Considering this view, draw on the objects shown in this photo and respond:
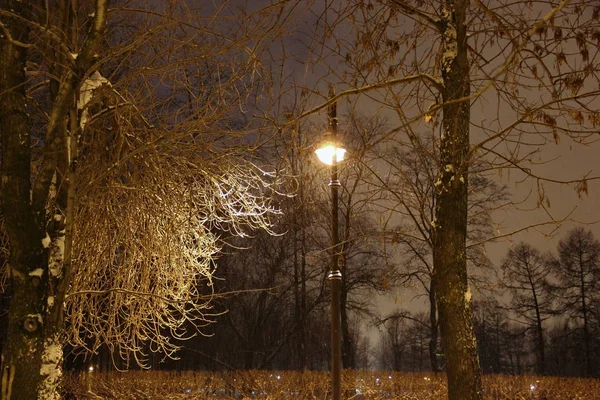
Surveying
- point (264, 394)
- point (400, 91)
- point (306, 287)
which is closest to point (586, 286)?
point (306, 287)

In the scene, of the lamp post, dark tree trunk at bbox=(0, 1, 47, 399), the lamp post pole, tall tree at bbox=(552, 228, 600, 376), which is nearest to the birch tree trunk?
dark tree trunk at bbox=(0, 1, 47, 399)

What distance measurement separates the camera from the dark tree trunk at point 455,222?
18.7ft

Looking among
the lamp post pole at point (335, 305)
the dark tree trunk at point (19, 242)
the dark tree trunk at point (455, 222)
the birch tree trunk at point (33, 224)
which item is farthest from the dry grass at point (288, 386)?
the dark tree trunk at point (19, 242)

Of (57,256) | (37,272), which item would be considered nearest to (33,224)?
(37,272)

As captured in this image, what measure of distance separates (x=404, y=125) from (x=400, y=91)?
1141 millimetres

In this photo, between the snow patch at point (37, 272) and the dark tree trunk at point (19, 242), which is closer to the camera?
the dark tree trunk at point (19, 242)

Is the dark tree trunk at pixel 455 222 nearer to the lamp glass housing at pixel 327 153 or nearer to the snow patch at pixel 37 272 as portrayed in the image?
the lamp glass housing at pixel 327 153

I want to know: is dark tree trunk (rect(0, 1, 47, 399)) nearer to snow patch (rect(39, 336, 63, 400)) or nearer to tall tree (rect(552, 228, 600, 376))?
snow patch (rect(39, 336, 63, 400))

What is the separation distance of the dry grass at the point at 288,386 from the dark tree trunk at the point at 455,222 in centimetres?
805

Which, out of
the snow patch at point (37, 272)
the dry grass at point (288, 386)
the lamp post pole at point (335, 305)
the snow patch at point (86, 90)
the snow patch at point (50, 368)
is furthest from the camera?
the dry grass at point (288, 386)

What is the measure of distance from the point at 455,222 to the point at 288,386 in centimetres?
916

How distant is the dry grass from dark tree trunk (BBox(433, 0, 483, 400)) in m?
8.05

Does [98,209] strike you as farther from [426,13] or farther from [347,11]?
[426,13]

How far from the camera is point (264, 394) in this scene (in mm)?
13641
